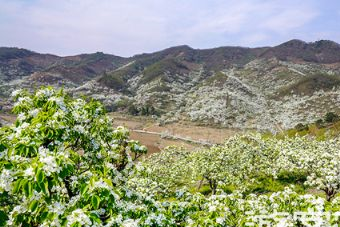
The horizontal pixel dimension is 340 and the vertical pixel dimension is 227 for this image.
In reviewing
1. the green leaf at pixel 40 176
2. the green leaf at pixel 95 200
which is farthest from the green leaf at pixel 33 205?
the green leaf at pixel 95 200

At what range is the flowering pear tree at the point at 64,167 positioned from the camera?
35.3 feet

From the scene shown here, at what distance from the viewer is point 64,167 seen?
10914 millimetres

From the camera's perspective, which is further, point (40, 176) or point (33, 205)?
point (33, 205)

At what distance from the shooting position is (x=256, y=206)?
1689cm

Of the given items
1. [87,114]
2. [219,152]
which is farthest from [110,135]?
[219,152]

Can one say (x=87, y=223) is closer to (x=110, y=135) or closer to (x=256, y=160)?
(x=110, y=135)

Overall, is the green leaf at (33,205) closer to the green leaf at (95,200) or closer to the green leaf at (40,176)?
the green leaf at (40,176)

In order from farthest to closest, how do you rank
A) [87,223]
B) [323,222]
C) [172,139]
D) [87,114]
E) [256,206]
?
[172,139]
[87,114]
[256,206]
[323,222]
[87,223]

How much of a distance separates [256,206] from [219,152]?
32.9 meters

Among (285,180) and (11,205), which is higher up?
(11,205)

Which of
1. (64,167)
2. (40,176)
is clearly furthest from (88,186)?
(40,176)

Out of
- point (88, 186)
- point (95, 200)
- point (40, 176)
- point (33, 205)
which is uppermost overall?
point (40, 176)

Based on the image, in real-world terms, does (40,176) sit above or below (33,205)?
above

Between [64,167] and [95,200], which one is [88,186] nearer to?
[95,200]
